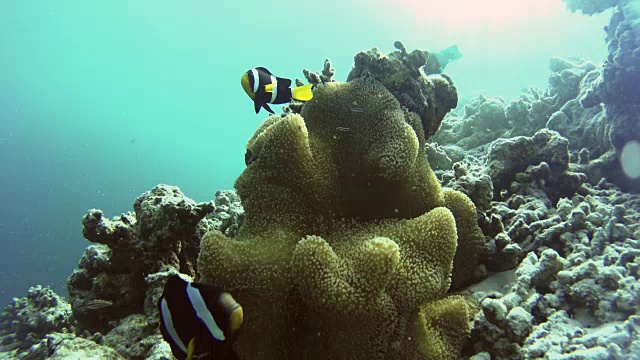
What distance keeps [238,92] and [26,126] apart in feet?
232

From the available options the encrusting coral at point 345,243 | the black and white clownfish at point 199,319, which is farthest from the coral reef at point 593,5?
the black and white clownfish at point 199,319

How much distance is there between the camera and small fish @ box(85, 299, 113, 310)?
315cm

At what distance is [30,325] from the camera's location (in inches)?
181

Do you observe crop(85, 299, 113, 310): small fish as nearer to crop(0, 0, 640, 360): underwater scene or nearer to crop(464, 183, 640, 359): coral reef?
crop(0, 0, 640, 360): underwater scene

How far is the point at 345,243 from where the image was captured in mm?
2352

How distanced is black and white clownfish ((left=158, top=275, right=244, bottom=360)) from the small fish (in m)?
2.36

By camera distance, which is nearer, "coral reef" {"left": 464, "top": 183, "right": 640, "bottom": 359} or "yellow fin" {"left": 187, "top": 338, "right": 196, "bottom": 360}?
"yellow fin" {"left": 187, "top": 338, "right": 196, "bottom": 360}

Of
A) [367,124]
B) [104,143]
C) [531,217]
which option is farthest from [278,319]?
[104,143]

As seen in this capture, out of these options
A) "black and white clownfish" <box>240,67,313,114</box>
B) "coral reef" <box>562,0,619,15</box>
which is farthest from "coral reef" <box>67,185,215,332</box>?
"coral reef" <box>562,0,619,15</box>

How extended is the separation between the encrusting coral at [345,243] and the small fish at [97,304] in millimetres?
1748

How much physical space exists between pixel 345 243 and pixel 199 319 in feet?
4.22

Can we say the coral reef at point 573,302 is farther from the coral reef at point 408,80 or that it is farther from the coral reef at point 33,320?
the coral reef at point 33,320

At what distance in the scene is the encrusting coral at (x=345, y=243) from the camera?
189cm

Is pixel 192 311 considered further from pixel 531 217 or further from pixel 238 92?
pixel 238 92
